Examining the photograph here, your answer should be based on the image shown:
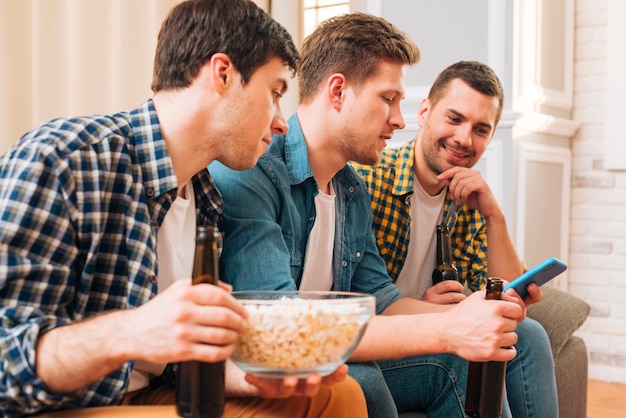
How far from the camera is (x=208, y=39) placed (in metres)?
1.37

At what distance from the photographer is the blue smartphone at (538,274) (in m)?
1.51

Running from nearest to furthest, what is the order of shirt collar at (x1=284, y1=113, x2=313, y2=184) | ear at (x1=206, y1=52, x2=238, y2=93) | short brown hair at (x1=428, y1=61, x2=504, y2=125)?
ear at (x1=206, y1=52, x2=238, y2=93) < shirt collar at (x1=284, y1=113, x2=313, y2=184) < short brown hair at (x1=428, y1=61, x2=504, y2=125)

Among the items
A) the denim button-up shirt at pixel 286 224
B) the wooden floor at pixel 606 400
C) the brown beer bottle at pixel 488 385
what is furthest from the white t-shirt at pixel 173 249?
the wooden floor at pixel 606 400

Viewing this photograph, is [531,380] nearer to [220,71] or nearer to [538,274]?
[538,274]

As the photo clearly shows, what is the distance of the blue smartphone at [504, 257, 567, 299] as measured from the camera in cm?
151

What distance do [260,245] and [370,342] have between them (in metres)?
0.28

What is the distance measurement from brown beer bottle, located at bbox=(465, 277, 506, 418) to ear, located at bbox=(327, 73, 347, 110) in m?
0.64

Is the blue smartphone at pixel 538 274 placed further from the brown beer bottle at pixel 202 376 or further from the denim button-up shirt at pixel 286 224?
the brown beer bottle at pixel 202 376

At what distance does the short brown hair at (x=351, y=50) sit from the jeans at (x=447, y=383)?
0.67m

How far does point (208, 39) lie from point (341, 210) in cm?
64

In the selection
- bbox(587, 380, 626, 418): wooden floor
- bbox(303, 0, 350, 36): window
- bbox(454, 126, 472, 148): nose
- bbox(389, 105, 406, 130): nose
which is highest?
bbox(303, 0, 350, 36): window

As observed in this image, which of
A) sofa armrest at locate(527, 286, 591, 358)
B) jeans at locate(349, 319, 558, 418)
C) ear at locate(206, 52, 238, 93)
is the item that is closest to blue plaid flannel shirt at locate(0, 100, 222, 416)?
ear at locate(206, 52, 238, 93)

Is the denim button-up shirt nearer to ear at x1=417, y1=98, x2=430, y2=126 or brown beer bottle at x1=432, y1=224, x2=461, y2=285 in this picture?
brown beer bottle at x1=432, y1=224, x2=461, y2=285

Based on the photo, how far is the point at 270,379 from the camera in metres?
1.10
